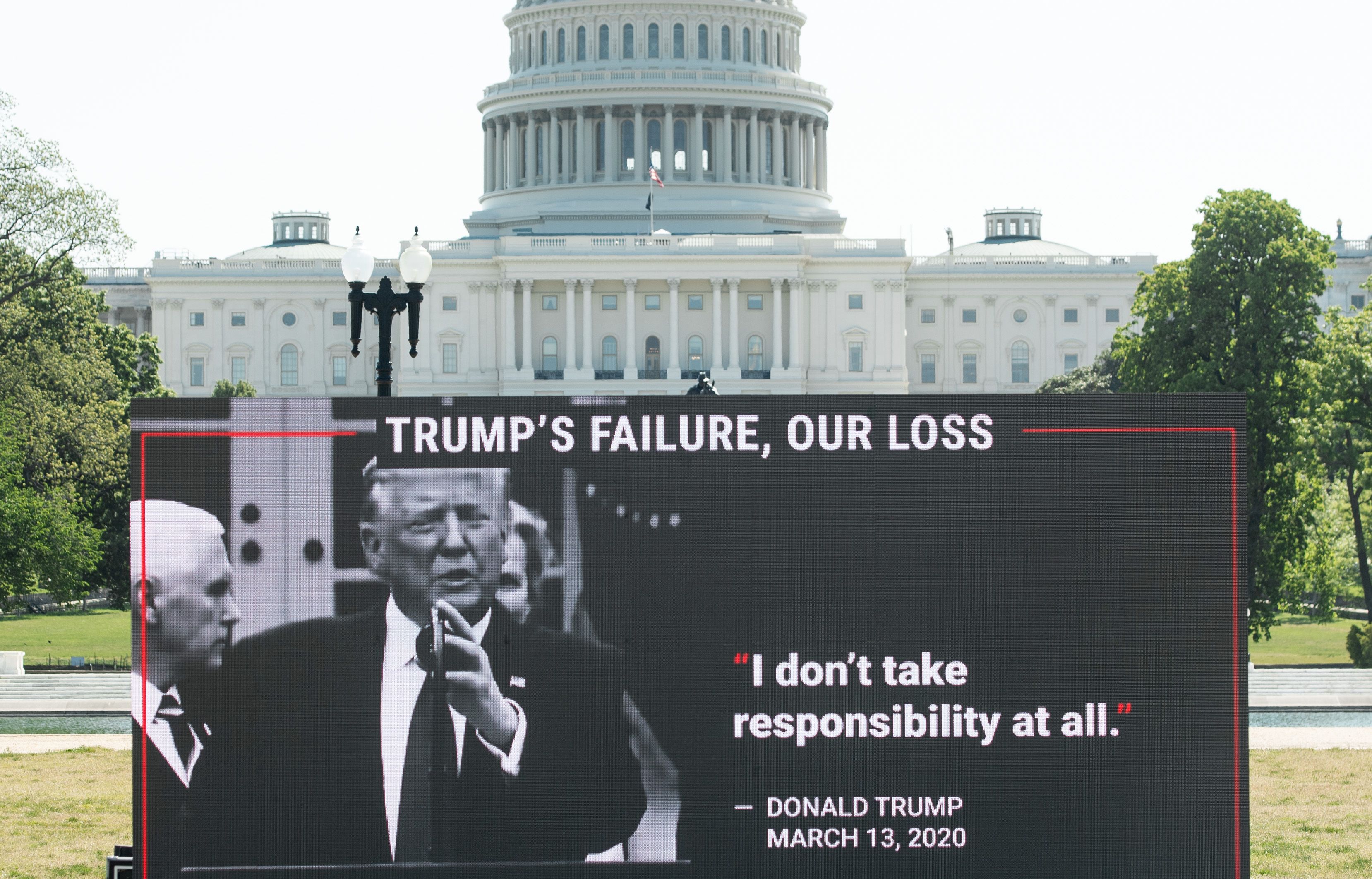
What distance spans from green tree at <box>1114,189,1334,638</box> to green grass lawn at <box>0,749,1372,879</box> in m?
19.3

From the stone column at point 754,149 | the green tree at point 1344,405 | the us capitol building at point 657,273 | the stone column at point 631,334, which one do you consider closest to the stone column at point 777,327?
the us capitol building at point 657,273

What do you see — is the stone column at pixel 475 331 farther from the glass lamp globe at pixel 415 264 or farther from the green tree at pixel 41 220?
the glass lamp globe at pixel 415 264

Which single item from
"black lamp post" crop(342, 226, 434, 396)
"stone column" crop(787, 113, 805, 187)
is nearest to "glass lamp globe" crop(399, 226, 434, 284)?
"black lamp post" crop(342, 226, 434, 396)

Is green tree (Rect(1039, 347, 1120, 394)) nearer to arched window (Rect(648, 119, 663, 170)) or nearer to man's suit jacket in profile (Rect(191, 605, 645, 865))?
arched window (Rect(648, 119, 663, 170))

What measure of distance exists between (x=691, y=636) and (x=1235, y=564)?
3.60 metres

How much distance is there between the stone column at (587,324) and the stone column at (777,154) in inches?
895

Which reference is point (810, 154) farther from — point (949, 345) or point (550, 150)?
point (949, 345)

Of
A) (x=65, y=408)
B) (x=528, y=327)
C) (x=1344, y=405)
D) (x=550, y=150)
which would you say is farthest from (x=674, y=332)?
(x=1344, y=405)

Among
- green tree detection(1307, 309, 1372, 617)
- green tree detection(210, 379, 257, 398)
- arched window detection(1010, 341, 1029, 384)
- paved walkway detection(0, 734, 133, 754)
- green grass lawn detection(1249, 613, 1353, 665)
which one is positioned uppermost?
arched window detection(1010, 341, 1029, 384)

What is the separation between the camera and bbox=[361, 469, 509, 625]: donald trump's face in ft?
41.2

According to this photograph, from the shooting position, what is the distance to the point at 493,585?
12.6 meters

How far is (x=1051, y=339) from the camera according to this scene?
121 meters

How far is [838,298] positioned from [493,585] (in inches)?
3937

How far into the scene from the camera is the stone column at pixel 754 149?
12838 centimetres
